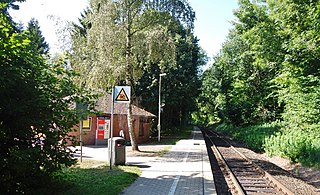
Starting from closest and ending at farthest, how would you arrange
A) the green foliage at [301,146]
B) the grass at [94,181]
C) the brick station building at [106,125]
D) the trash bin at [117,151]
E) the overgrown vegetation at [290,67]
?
1. the grass at [94,181]
2. the trash bin at [117,151]
3. the green foliage at [301,146]
4. the overgrown vegetation at [290,67]
5. the brick station building at [106,125]

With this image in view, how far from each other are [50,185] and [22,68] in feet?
8.79

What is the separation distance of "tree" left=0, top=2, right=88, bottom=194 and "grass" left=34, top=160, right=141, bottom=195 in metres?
0.56

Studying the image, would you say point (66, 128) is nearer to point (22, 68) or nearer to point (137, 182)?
point (22, 68)

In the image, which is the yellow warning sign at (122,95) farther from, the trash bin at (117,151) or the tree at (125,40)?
the tree at (125,40)

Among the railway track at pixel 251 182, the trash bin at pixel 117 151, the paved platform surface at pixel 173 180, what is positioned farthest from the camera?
the trash bin at pixel 117 151

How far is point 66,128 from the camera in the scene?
6918mm

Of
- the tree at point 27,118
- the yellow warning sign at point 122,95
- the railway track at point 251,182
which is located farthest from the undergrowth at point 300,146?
the tree at point 27,118

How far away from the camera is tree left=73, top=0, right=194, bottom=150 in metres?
15.5

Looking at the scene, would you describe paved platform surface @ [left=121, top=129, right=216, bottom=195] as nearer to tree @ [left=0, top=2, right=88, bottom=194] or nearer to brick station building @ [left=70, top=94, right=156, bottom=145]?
tree @ [left=0, top=2, right=88, bottom=194]

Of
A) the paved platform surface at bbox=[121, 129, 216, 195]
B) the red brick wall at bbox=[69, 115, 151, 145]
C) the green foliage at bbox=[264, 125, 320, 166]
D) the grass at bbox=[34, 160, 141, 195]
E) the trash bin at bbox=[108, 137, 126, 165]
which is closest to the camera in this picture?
the grass at bbox=[34, 160, 141, 195]

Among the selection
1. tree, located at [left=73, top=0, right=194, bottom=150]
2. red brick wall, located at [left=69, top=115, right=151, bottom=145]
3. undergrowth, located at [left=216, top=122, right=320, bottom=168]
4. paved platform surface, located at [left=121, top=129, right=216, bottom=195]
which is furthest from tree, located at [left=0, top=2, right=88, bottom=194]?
red brick wall, located at [left=69, top=115, right=151, bottom=145]

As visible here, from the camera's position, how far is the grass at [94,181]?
719cm

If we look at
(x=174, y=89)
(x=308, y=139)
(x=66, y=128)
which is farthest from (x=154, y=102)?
(x=66, y=128)

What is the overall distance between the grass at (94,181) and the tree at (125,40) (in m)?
5.53
